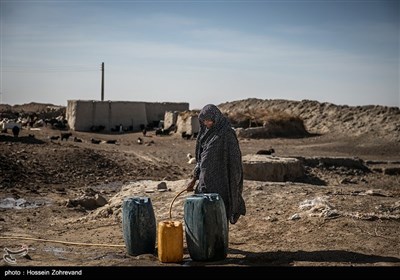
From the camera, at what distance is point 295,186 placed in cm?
1040

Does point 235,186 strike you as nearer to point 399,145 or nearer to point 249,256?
point 249,256

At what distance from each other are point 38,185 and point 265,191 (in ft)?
19.7

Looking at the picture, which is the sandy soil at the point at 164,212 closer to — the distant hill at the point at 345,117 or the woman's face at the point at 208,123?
the woman's face at the point at 208,123

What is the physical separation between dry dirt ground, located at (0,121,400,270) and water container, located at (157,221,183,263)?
92 mm

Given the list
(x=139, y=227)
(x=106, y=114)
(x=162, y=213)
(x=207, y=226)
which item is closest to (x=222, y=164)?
(x=207, y=226)

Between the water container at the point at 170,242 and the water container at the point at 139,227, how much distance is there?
1.46 feet

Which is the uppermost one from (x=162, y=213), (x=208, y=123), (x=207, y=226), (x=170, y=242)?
(x=208, y=123)

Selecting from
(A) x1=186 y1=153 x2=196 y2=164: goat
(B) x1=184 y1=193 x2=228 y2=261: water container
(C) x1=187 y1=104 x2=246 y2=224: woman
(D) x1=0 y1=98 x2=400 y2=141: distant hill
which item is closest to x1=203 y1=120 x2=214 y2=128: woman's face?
(C) x1=187 y1=104 x2=246 y2=224: woman

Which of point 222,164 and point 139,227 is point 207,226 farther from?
point 139,227

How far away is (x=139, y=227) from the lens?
647cm

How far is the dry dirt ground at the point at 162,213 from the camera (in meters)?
6.45

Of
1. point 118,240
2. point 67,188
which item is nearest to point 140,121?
point 67,188

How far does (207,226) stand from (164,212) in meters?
3.33

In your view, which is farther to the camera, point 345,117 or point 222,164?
point 345,117
